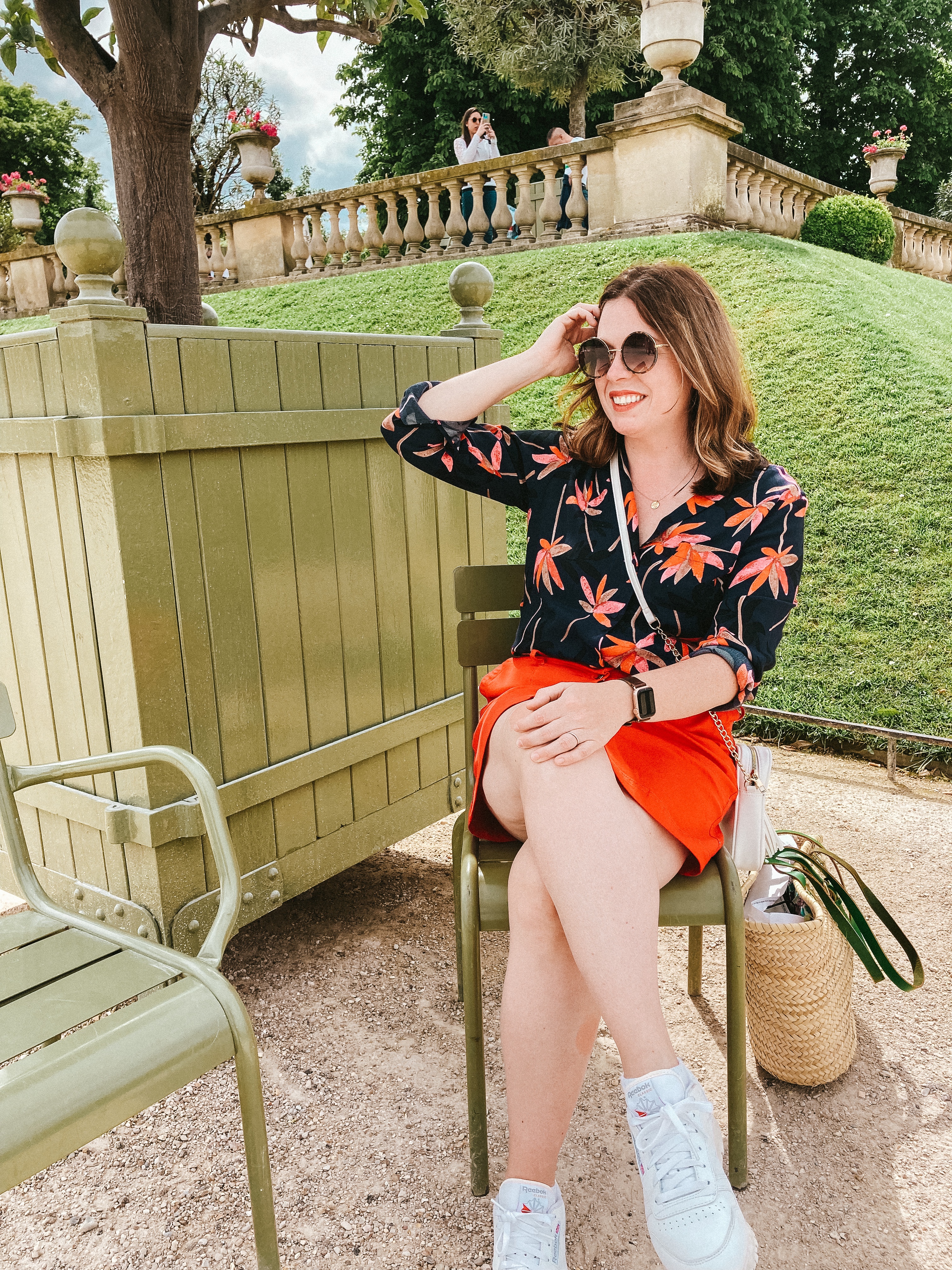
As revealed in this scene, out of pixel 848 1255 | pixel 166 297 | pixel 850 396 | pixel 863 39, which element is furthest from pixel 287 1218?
pixel 863 39

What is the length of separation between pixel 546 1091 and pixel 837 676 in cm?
288

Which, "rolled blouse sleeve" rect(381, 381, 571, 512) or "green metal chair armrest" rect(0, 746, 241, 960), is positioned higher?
"rolled blouse sleeve" rect(381, 381, 571, 512)

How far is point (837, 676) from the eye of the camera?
3.97 m

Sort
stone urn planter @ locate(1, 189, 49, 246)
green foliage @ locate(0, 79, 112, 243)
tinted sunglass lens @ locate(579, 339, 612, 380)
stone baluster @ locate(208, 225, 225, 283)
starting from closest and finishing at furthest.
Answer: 1. tinted sunglass lens @ locate(579, 339, 612, 380)
2. stone baluster @ locate(208, 225, 225, 283)
3. stone urn planter @ locate(1, 189, 49, 246)
4. green foliage @ locate(0, 79, 112, 243)

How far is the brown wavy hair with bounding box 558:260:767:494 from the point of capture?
178 cm

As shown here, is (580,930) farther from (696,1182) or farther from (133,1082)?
(133,1082)

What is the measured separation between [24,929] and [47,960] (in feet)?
0.42

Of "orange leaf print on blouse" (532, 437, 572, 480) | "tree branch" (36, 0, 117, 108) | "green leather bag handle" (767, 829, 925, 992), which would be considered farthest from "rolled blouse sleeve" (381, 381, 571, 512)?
"tree branch" (36, 0, 117, 108)

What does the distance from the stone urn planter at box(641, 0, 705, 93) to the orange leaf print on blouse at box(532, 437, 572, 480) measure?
21.9ft

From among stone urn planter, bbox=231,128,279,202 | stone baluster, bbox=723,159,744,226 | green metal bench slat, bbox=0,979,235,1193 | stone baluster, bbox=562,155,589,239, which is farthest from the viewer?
stone urn planter, bbox=231,128,279,202

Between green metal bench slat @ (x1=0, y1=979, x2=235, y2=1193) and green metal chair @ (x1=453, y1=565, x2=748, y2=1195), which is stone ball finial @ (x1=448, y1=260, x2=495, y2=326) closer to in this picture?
green metal chair @ (x1=453, y1=565, x2=748, y2=1195)

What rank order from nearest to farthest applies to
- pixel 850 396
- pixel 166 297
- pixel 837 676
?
pixel 166 297
pixel 837 676
pixel 850 396

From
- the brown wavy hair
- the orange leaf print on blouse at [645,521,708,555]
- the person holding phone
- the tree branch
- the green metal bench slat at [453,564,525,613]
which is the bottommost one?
the green metal bench slat at [453,564,525,613]

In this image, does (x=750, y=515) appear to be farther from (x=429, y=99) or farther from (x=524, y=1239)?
(x=429, y=99)
